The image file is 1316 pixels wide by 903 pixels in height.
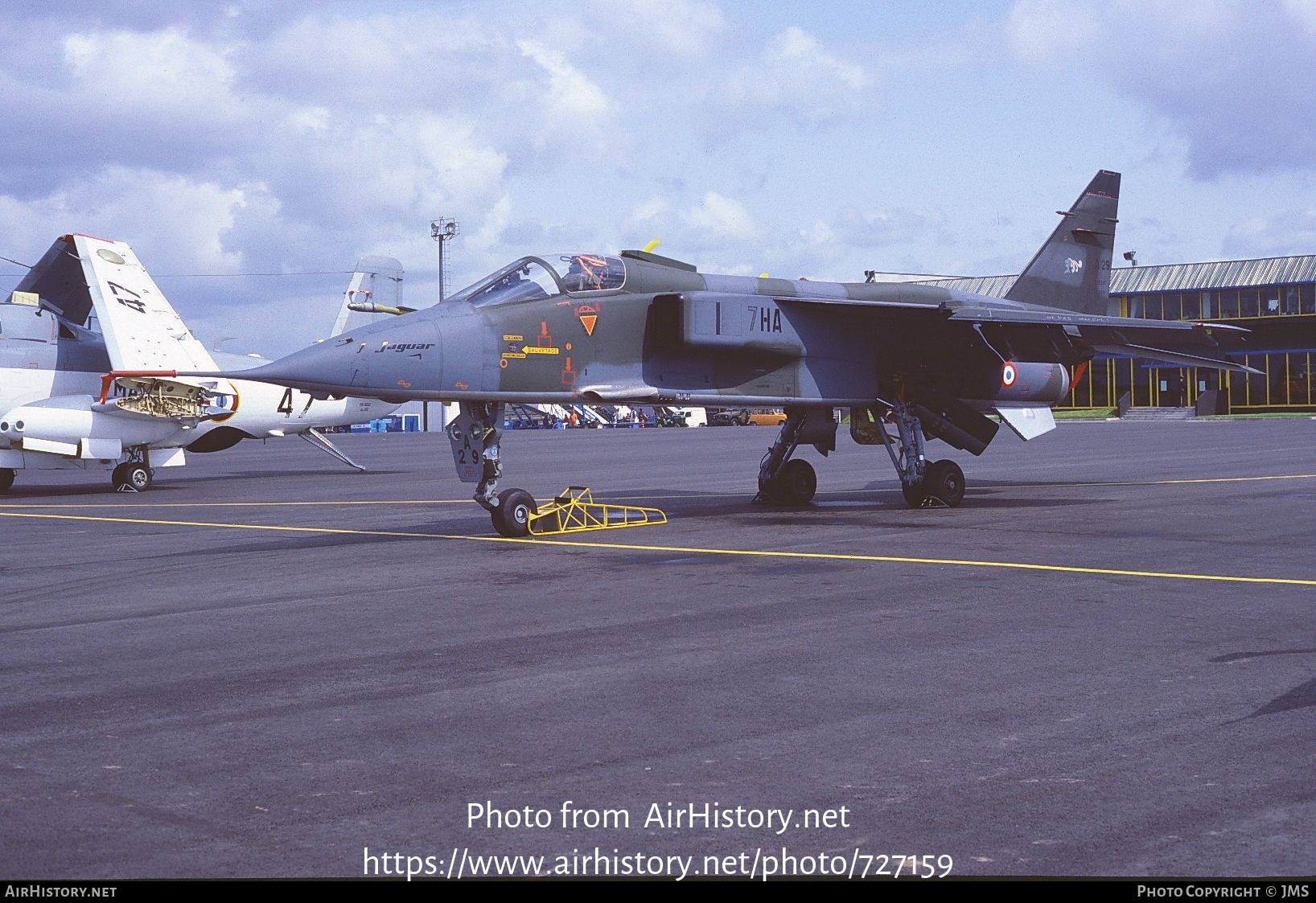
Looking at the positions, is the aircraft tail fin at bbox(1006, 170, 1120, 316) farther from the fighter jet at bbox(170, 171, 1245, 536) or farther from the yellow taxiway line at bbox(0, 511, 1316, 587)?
the yellow taxiway line at bbox(0, 511, 1316, 587)

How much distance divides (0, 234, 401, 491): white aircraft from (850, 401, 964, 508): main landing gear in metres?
12.1

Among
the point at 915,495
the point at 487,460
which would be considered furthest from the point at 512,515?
the point at 915,495

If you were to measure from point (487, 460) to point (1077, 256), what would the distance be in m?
12.8

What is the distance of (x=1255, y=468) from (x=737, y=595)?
64.4ft

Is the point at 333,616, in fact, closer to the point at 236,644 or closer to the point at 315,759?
the point at 236,644

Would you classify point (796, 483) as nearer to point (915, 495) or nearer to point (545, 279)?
point (915, 495)

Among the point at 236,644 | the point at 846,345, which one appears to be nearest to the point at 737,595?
the point at 236,644

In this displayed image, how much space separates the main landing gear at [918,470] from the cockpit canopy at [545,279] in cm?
522

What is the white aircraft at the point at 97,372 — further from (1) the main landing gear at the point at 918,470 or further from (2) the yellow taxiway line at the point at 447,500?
(1) the main landing gear at the point at 918,470

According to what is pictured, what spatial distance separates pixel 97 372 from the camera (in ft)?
90.2

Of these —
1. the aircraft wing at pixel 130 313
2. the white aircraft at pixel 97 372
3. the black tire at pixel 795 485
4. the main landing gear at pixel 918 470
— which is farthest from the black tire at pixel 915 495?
the aircraft wing at pixel 130 313

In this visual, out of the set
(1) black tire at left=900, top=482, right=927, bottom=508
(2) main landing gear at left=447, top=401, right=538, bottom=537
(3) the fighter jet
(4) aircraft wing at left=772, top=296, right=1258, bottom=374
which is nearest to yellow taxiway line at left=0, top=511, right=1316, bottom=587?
(2) main landing gear at left=447, top=401, right=538, bottom=537

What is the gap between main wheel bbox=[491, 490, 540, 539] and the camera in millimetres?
15508

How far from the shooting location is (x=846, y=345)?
18.9 meters
